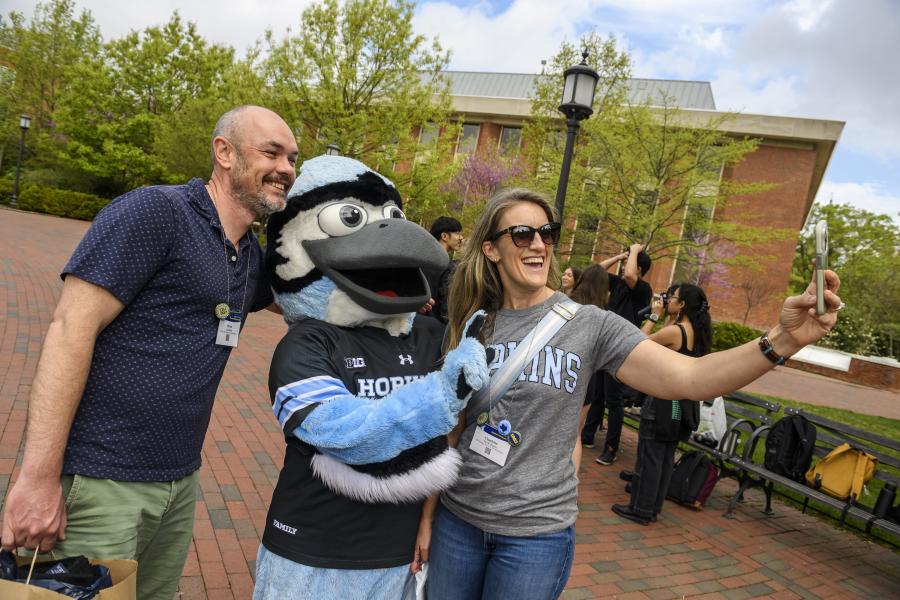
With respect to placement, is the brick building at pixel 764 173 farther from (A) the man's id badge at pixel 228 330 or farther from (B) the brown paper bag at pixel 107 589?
(B) the brown paper bag at pixel 107 589

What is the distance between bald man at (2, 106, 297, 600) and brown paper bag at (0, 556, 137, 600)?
0.20 meters

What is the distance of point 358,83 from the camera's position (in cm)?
1502

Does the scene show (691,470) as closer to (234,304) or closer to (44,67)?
(234,304)

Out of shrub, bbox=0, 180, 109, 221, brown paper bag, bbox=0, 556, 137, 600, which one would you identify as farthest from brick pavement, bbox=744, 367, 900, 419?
shrub, bbox=0, 180, 109, 221

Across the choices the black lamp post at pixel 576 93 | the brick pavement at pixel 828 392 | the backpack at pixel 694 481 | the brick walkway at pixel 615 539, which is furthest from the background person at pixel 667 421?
the brick pavement at pixel 828 392

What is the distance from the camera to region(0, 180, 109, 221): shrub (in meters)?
23.9

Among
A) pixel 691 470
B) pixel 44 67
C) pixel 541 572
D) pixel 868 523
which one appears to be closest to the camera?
pixel 541 572

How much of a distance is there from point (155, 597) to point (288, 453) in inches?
30.5

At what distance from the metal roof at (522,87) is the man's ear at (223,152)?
37.3 metres

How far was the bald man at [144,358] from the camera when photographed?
4.87ft

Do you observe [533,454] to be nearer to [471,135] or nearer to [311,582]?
[311,582]

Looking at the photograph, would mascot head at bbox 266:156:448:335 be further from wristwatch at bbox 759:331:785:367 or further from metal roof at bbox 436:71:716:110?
metal roof at bbox 436:71:716:110

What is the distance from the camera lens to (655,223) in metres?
15.2

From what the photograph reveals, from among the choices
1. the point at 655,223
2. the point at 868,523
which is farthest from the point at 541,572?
the point at 655,223
